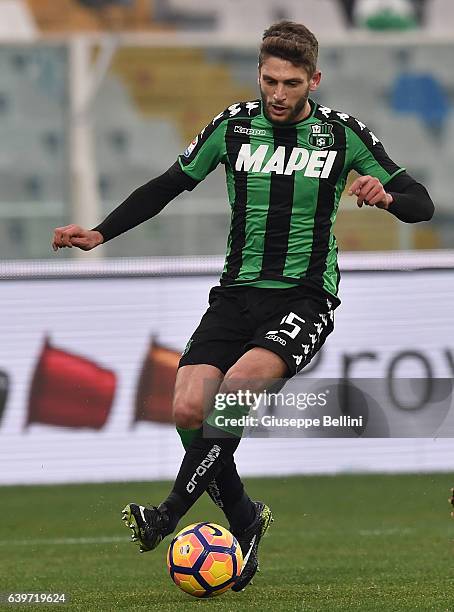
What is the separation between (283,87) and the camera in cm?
551

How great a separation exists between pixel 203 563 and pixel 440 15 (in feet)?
45.6

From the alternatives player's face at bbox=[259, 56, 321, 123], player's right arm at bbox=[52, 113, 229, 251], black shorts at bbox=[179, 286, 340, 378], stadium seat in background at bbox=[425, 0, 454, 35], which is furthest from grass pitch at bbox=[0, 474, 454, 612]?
stadium seat in background at bbox=[425, 0, 454, 35]

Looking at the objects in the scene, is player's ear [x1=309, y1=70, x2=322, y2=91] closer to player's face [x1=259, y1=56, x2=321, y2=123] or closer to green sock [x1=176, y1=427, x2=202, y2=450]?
player's face [x1=259, y1=56, x2=321, y2=123]

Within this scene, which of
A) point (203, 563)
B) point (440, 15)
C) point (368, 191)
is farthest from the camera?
point (440, 15)

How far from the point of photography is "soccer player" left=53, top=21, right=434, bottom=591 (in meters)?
5.52

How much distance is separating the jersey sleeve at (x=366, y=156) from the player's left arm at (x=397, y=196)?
0.18ft

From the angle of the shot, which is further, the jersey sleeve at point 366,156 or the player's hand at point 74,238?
the jersey sleeve at point 366,156

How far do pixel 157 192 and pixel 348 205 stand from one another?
843cm

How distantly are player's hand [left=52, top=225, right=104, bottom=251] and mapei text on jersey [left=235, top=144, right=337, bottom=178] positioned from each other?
702 millimetres

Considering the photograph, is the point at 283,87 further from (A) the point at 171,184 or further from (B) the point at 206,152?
(A) the point at 171,184

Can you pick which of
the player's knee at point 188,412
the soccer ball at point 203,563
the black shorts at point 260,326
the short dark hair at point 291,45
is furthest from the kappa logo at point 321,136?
the soccer ball at point 203,563

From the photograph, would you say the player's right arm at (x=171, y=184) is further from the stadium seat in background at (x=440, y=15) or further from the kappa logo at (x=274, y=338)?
the stadium seat in background at (x=440, y=15)

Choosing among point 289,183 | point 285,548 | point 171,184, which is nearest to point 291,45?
point 289,183

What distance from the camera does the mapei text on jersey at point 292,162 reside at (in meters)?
5.70
